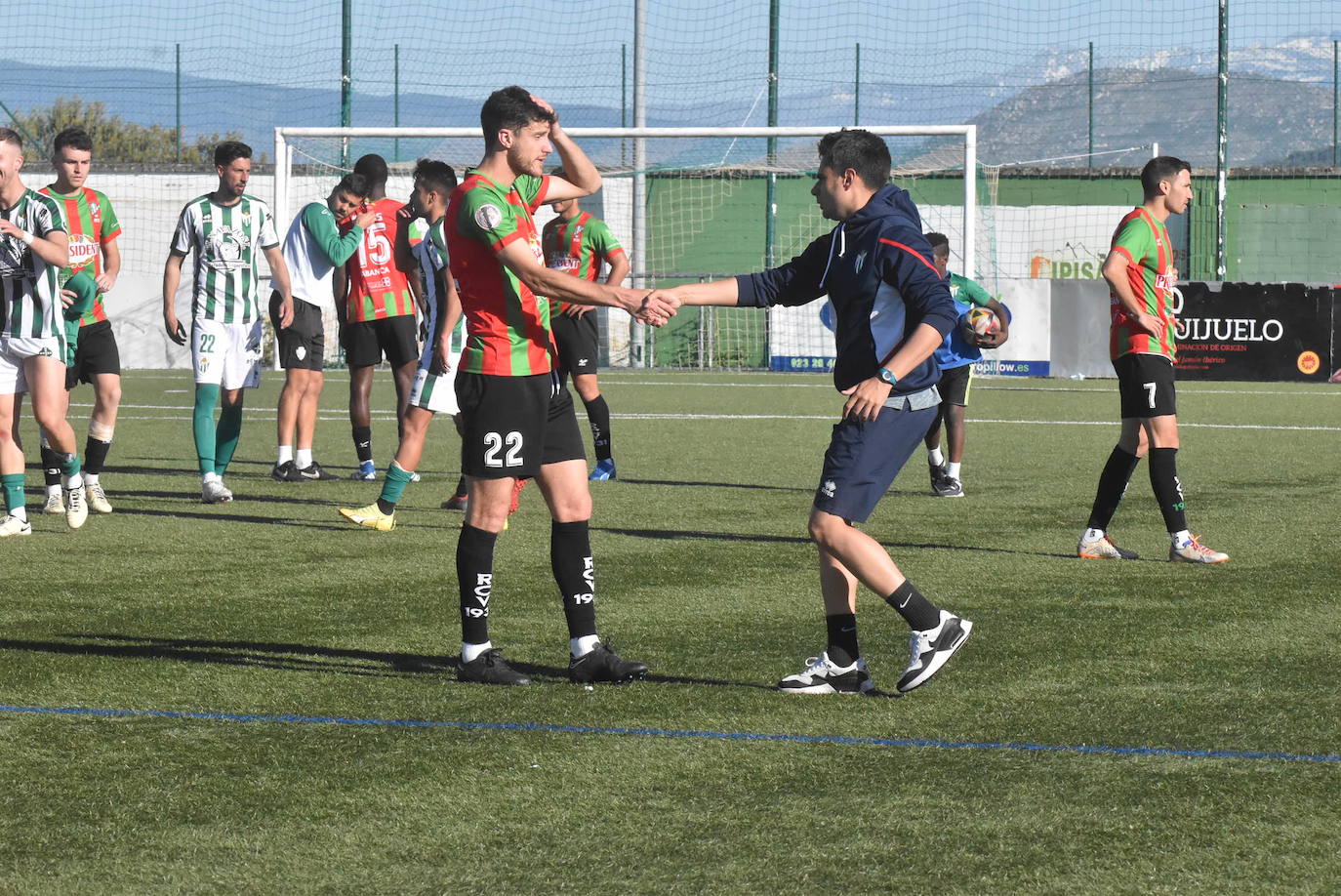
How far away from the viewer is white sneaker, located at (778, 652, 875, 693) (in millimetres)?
5621

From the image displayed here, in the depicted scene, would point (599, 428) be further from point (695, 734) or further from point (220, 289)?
point (695, 734)

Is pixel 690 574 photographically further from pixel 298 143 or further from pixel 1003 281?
pixel 298 143

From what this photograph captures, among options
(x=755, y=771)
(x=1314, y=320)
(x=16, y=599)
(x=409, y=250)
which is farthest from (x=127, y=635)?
(x=1314, y=320)

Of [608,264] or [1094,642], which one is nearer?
[1094,642]

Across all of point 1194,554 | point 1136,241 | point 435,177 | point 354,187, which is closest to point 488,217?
point 435,177

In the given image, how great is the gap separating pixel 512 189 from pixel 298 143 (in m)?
22.8

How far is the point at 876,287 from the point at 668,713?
149 centimetres

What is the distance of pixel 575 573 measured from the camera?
5.94m

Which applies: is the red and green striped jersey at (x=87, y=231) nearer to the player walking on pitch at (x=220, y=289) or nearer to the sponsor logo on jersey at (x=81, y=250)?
the sponsor logo on jersey at (x=81, y=250)

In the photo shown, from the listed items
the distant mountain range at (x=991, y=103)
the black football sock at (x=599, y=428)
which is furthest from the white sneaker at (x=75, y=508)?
the distant mountain range at (x=991, y=103)

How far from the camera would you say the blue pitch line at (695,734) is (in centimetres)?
476

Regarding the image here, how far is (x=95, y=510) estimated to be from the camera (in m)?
10.3

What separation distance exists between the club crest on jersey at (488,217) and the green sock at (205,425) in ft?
18.6

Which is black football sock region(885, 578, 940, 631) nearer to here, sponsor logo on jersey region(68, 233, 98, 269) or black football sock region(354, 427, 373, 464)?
sponsor logo on jersey region(68, 233, 98, 269)
